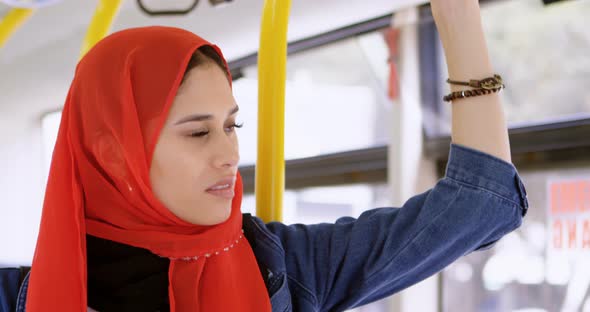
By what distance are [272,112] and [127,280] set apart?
11.3 inches

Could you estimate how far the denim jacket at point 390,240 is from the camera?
84 cm

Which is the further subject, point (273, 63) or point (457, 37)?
point (273, 63)

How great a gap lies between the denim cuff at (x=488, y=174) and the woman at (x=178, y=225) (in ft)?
0.12

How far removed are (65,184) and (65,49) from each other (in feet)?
6.44

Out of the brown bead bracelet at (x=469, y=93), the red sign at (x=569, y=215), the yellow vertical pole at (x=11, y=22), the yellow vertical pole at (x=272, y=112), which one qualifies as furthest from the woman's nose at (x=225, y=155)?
the red sign at (x=569, y=215)

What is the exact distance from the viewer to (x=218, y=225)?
953 millimetres

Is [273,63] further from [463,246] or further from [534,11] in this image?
[534,11]

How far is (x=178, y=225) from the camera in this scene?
0.96m

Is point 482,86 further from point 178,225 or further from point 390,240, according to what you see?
point 178,225

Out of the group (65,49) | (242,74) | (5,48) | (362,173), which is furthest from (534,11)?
(5,48)

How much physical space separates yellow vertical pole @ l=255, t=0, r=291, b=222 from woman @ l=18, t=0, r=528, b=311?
0.05 m

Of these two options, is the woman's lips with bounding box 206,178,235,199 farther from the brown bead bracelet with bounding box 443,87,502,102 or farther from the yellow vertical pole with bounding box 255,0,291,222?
the brown bead bracelet with bounding box 443,87,502,102

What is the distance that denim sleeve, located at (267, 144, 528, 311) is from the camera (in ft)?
2.74

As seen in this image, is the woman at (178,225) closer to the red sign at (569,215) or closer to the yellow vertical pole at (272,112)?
the yellow vertical pole at (272,112)
